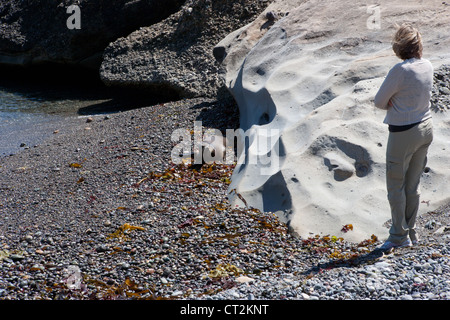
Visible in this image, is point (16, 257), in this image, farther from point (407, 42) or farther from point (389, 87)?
point (407, 42)

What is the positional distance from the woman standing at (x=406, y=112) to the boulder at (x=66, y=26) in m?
9.16

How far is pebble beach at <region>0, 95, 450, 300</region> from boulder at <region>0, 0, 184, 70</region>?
6.29 m

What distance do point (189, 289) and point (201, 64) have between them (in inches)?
272

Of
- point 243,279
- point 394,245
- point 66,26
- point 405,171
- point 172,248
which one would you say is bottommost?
point 66,26

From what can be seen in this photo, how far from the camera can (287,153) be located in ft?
18.3

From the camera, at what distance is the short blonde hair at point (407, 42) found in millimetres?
3816

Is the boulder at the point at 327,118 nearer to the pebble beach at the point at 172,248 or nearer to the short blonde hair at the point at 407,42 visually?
the pebble beach at the point at 172,248

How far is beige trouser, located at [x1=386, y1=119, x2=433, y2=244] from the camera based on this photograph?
397cm

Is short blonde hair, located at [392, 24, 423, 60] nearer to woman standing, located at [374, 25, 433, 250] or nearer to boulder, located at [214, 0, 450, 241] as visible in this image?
woman standing, located at [374, 25, 433, 250]

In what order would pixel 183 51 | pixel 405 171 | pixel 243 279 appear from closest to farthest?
pixel 405 171
pixel 243 279
pixel 183 51

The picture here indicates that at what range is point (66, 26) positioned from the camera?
12859mm

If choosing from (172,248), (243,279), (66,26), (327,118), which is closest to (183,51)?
(66,26)

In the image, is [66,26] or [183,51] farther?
[66,26]

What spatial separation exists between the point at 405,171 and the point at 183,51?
735cm
